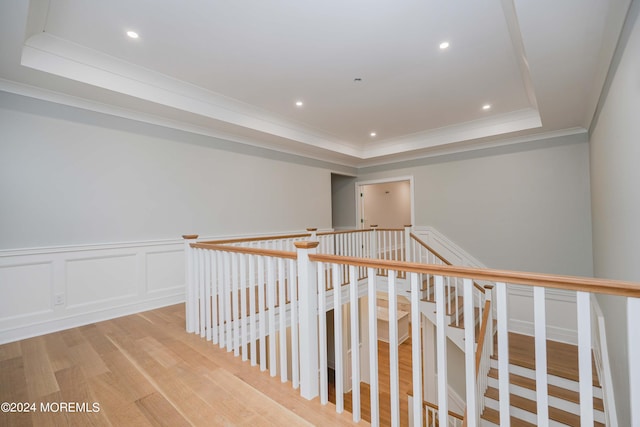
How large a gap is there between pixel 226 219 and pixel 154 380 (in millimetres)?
2675

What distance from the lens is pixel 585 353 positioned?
1.06m

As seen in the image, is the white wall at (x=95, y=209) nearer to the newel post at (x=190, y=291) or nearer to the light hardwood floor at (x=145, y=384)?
the light hardwood floor at (x=145, y=384)

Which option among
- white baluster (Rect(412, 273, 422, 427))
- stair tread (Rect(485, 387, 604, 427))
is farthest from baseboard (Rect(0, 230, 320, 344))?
stair tread (Rect(485, 387, 604, 427))

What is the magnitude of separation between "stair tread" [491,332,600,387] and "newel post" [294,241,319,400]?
138 inches

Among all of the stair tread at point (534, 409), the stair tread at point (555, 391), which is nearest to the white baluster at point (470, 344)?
the stair tread at point (534, 409)

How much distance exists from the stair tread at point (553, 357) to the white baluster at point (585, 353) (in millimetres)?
3451

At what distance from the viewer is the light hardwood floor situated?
67.6 inches

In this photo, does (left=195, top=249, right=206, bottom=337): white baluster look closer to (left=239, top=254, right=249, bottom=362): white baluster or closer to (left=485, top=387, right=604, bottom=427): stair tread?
(left=239, top=254, right=249, bottom=362): white baluster

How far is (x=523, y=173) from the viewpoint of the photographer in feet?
15.7

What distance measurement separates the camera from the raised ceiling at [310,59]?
2191mm

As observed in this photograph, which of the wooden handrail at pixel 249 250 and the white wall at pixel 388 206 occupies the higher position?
the white wall at pixel 388 206

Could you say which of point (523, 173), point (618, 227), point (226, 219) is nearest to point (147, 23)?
point (226, 219)

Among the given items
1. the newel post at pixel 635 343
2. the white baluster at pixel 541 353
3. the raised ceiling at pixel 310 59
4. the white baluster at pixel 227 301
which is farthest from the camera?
the white baluster at pixel 227 301

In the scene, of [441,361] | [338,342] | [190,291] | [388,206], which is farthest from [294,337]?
[388,206]
